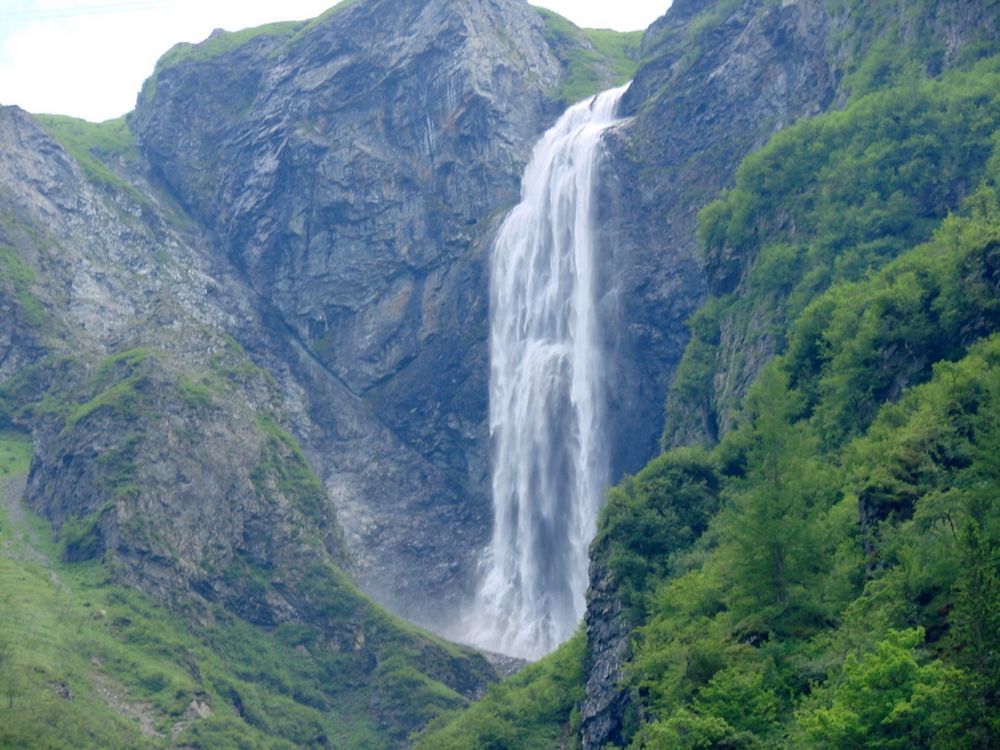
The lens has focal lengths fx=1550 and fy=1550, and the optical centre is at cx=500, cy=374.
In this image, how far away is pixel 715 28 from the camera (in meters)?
116

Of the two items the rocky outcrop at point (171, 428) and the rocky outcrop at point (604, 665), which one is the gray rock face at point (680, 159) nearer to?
the rocky outcrop at point (171, 428)

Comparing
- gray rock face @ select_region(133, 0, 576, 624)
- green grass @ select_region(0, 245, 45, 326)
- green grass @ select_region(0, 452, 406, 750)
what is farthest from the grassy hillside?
green grass @ select_region(0, 245, 45, 326)

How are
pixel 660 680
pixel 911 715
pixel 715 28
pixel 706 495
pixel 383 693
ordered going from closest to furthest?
1. pixel 911 715
2. pixel 660 680
3. pixel 706 495
4. pixel 383 693
5. pixel 715 28

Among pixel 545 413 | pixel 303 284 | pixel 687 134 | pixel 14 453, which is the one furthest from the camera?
pixel 303 284

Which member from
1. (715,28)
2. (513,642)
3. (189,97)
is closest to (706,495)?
(513,642)

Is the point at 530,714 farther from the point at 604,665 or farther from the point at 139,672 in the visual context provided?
the point at 139,672

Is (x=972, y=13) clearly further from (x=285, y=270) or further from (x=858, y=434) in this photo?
(x=285, y=270)

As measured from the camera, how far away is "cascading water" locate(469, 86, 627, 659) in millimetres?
107375

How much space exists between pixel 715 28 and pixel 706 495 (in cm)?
5718

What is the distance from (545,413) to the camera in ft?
368

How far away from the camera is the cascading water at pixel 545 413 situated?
107 m

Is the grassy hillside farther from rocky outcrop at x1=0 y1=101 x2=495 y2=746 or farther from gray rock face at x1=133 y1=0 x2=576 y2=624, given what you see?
gray rock face at x1=133 y1=0 x2=576 y2=624

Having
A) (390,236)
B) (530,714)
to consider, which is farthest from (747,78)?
(530,714)

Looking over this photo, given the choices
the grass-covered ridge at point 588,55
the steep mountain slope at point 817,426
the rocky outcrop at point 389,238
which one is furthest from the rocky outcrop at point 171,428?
the grass-covered ridge at point 588,55
